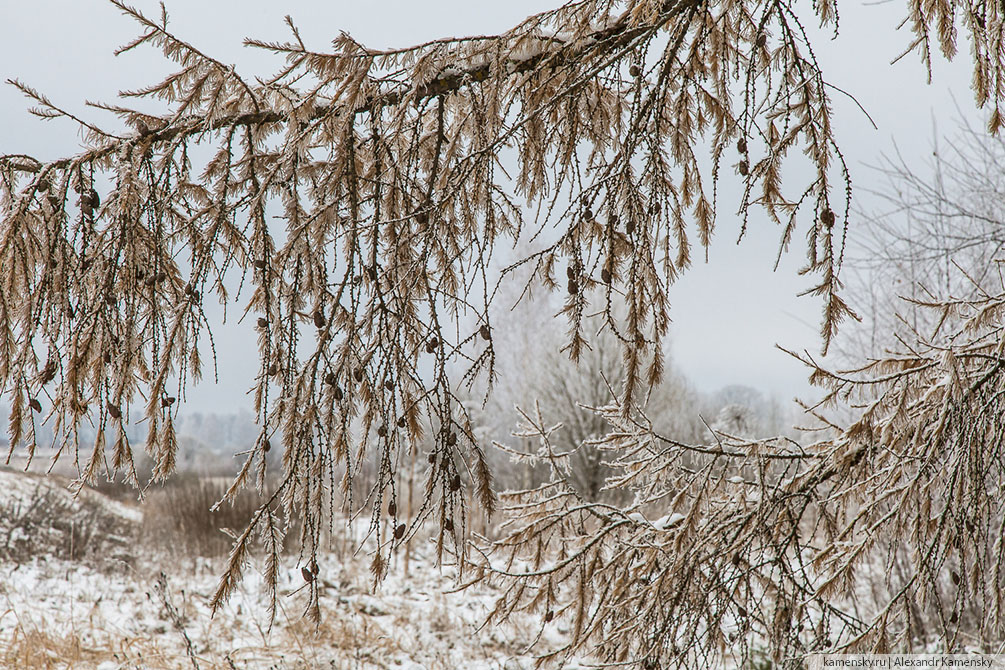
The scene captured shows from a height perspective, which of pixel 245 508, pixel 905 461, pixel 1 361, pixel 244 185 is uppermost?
pixel 244 185

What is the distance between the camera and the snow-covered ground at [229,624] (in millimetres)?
5234

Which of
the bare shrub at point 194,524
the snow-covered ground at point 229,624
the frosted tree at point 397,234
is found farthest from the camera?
the bare shrub at point 194,524

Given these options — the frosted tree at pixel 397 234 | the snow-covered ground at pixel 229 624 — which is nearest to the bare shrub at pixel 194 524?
the snow-covered ground at pixel 229 624

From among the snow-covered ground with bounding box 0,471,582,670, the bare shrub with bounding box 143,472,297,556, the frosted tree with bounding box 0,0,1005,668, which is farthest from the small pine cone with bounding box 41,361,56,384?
the bare shrub with bounding box 143,472,297,556

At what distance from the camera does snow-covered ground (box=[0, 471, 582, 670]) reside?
523 cm

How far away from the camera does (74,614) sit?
655 cm

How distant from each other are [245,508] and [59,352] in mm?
9480

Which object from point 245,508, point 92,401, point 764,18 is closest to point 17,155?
point 92,401

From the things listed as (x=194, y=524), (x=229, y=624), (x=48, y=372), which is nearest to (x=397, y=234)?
(x=48, y=372)

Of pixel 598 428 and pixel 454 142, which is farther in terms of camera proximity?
pixel 598 428

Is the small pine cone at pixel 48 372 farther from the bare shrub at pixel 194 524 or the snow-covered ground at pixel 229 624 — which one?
the bare shrub at pixel 194 524

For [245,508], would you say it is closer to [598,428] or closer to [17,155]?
[598,428]

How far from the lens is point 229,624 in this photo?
254 inches

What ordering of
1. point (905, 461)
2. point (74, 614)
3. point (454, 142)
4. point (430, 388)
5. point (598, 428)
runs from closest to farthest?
point (430, 388) < point (454, 142) < point (905, 461) < point (74, 614) < point (598, 428)
